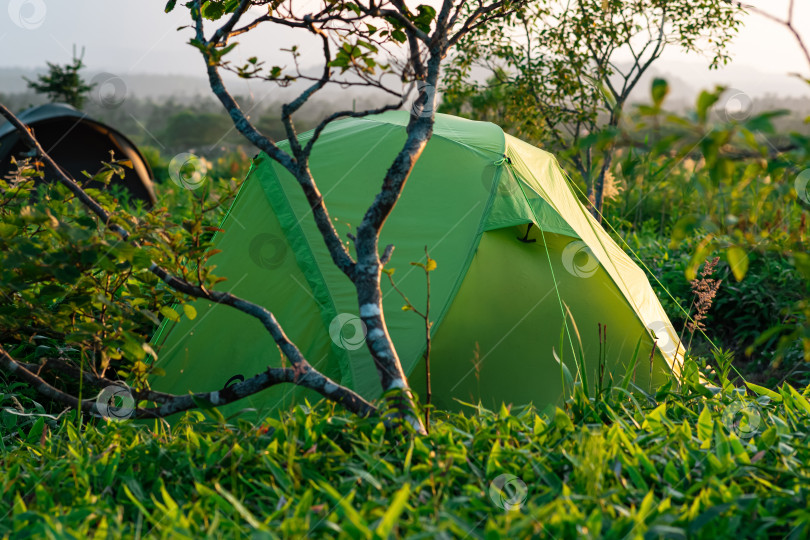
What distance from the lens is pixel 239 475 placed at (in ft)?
5.90

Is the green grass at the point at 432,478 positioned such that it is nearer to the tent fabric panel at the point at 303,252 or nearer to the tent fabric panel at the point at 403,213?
the tent fabric panel at the point at 303,252

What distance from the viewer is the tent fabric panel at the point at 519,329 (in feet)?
8.41

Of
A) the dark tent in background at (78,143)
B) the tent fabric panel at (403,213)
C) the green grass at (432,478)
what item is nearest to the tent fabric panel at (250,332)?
the tent fabric panel at (403,213)

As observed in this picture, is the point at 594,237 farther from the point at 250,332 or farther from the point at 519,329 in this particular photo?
the point at 250,332

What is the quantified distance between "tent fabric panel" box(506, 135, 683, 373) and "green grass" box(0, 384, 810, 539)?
578 mm

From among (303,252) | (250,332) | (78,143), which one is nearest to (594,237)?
(303,252)

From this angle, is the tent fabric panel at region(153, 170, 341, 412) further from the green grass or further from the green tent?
the green grass

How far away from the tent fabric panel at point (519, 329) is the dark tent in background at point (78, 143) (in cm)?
579

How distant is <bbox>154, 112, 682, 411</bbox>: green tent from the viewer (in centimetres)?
259

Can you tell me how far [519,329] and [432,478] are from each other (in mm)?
1067

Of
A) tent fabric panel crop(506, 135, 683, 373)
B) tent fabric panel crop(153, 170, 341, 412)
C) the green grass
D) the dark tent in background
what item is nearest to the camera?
the green grass

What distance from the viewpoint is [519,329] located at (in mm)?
2654

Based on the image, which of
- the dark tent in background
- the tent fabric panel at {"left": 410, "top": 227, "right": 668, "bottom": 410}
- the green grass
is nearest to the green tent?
the tent fabric panel at {"left": 410, "top": 227, "right": 668, "bottom": 410}

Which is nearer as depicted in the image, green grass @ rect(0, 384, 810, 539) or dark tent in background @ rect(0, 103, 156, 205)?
green grass @ rect(0, 384, 810, 539)
